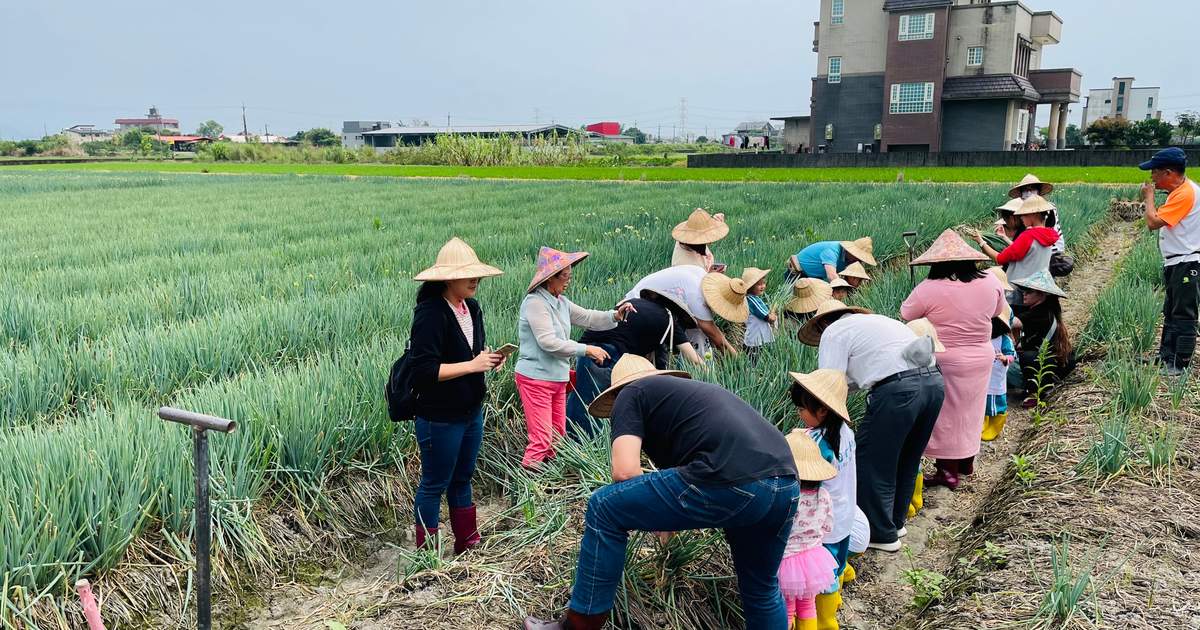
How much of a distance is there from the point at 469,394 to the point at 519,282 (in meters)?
3.67

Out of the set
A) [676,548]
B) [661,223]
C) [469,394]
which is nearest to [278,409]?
[469,394]

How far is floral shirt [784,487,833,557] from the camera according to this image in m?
2.65

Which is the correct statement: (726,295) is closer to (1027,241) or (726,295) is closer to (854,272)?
(854,272)

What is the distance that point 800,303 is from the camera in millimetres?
4445

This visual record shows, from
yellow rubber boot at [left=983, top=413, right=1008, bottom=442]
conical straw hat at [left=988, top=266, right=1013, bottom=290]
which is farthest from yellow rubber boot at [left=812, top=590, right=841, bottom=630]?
conical straw hat at [left=988, top=266, right=1013, bottom=290]

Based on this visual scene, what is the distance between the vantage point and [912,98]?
34469 mm

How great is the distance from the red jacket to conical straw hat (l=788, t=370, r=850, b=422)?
3170mm

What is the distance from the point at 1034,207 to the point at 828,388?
11.1 feet

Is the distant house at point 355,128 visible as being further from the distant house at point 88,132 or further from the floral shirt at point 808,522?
the floral shirt at point 808,522

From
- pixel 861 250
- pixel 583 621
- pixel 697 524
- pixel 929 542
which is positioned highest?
pixel 861 250

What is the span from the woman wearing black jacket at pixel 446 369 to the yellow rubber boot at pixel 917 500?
7.16 feet

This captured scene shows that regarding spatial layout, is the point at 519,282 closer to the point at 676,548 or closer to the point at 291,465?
the point at 291,465

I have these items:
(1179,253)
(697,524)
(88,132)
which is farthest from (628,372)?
(88,132)

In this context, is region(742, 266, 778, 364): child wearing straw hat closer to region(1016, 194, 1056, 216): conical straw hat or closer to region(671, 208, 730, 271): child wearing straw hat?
region(671, 208, 730, 271): child wearing straw hat
